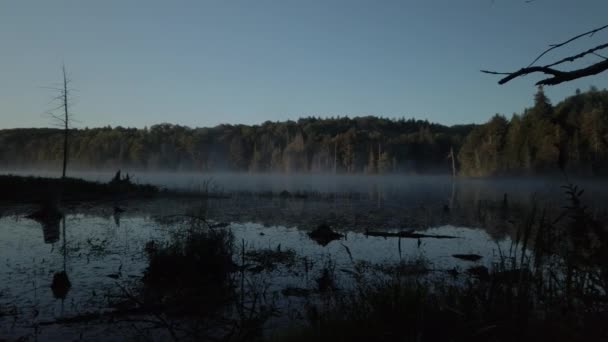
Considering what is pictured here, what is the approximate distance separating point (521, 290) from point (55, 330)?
19.3 ft

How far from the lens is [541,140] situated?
246 ft

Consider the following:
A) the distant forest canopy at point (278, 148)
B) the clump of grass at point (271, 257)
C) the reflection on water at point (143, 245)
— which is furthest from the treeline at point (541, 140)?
the clump of grass at point (271, 257)

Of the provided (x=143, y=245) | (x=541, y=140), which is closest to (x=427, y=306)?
(x=143, y=245)

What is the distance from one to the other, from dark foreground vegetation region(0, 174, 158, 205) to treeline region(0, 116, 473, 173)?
333ft

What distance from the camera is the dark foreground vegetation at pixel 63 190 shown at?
73.6ft

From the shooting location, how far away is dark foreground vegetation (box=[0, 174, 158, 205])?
22422mm

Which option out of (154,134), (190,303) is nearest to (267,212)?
(190,303)

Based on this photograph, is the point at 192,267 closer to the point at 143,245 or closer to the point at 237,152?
the point at 143,245

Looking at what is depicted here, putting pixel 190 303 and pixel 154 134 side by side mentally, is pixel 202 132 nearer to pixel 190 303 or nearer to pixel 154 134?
pixel 154 134

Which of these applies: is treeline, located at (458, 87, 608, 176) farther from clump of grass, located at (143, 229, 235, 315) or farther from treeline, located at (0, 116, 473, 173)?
clump of grass, located at (143, 229, 235, 315)

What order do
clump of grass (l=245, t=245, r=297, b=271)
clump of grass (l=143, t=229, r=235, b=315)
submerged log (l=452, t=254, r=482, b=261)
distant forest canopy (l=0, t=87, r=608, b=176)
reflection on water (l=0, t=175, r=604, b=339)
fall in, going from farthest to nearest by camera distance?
distant forest canopy (l=0, t=87, r=608, b=176) → submerged log (l=452, t=254, r=482, b=261) → clump of grass (l=245, t=245, r=297, b=271) → clump of grass (l=143, t=229, r=235, b=315) → reflection on water (l=0, t=175, r=604, b=339)

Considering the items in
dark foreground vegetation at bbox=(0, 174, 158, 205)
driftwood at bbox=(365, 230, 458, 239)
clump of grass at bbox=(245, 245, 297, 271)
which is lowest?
clump of grass at bbox=(245, 245, 297, 271)

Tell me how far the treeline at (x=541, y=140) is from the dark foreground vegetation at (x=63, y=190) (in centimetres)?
6452

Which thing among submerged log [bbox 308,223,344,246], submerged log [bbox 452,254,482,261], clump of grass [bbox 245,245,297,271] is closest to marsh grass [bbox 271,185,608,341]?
clump of grass [bbox 245,245,297,271]
